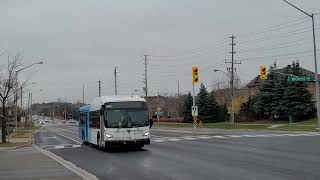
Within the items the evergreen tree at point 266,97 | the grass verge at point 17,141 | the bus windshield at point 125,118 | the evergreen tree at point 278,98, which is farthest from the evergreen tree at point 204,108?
the bus windshield at point 125,118

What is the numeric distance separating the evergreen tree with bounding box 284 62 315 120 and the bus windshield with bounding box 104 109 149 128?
49494mm

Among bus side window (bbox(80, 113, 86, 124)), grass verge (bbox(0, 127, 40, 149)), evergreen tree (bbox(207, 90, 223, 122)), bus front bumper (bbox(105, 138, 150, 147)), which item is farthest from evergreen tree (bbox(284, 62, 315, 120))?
bus front bumper (bbox(105, 138, 150, 147))

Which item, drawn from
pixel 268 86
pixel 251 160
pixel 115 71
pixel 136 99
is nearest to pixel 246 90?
pixel 115 71

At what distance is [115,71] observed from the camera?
4850 inches

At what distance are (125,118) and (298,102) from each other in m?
50.9

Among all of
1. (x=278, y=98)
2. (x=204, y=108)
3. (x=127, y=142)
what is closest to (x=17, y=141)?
(x=127, y=142)

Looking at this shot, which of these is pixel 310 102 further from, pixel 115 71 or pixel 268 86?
pixel 115 71

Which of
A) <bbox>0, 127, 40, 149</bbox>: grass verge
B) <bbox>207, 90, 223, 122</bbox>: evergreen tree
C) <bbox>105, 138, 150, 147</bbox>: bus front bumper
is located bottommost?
<bbox>0, 127, 40, 149</bbox>: grass verge

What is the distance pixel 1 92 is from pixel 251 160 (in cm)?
Answer: 3154

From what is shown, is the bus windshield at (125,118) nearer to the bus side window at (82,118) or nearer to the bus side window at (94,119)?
the bus side window at (94,119)

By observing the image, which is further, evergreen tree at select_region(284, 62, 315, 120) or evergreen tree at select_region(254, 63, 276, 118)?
evergreen tree at select_region(254, 63, 276, 118)

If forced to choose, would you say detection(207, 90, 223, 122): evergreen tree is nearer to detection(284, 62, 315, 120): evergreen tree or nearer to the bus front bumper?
detection(284, 62, 315, 120): evergreen tree

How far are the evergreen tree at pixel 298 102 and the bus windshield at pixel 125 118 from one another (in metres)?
49.5

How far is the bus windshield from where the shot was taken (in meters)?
29.3
